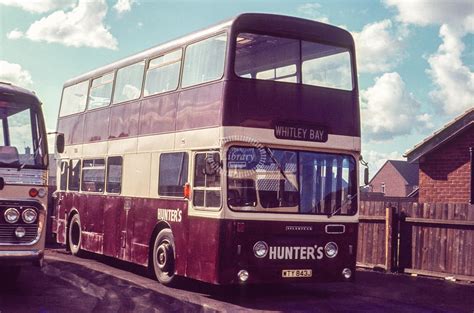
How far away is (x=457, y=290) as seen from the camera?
12242 millimetres

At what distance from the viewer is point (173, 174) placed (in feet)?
37.7

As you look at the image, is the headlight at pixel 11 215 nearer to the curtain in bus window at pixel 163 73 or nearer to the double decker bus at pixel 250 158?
the double decker bus at pixel 250 158

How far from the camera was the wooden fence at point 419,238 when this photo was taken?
13344 millimetres

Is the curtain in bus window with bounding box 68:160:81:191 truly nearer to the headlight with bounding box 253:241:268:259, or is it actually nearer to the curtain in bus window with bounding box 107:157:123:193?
the curtain in bus window with bounding box 107:157:123:193

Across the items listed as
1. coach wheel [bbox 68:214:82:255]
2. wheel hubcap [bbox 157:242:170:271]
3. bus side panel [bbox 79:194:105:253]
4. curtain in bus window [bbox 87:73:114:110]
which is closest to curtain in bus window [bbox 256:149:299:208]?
wheel hubcap [bbox 157:242:170:271]

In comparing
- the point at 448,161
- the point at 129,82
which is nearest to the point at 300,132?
the point at 129,82

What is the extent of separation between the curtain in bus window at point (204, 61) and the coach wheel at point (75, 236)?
600 cm

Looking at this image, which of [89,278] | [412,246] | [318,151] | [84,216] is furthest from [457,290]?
[84,216]

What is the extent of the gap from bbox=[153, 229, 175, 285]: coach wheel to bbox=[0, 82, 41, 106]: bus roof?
3285mm

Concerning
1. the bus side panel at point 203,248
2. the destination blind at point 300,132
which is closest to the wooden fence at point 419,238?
the destination blind at point 300,132

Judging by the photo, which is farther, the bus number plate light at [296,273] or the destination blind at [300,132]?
the destination blind at [300,132]

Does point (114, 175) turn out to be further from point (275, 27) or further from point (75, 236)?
point (275, 27)

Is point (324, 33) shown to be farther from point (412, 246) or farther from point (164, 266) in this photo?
point (412, 246)

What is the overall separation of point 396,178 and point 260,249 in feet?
231
